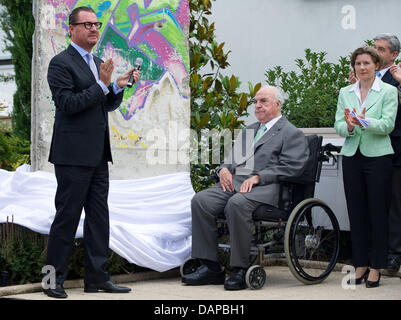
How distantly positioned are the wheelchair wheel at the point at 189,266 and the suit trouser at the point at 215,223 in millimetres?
179

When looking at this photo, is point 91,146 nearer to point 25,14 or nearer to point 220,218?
point 220,218

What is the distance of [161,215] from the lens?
573 cm

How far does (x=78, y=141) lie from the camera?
4.63m

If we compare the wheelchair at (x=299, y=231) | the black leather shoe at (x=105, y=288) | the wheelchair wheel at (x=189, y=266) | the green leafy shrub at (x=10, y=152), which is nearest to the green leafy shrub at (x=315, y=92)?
the wheelchair at (x=299, y=231)

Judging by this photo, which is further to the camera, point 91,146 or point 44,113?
point 44,113

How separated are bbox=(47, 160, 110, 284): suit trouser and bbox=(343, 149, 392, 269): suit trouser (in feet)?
5.59

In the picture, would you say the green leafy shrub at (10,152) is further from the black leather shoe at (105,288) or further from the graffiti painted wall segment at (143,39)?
the black leather shoe at (105,288)

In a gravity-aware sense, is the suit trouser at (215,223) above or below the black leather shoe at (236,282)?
above

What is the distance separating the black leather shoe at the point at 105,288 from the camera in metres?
4.81

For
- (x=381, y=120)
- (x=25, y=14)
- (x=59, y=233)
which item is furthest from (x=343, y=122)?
(x=25, y=14)

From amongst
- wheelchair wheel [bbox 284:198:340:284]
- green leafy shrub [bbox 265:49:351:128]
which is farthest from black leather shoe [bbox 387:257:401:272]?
green leafy shrub [bbox 265:49:351:128]

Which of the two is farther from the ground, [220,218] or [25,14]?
[25,14]

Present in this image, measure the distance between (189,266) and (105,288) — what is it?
0.87 m
